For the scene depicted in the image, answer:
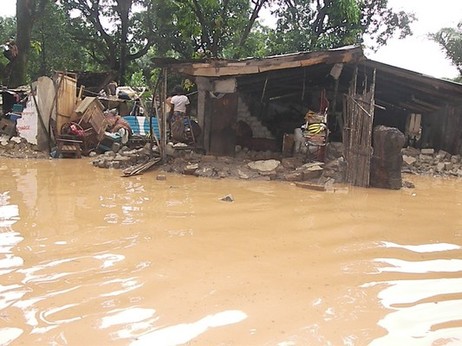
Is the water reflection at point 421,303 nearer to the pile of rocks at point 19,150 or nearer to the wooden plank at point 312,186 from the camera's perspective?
the wooden plank at point 312,186

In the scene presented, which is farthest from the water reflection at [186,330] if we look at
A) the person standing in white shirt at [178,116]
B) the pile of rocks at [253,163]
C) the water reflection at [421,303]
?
the person standing in white shirt at [178,116]

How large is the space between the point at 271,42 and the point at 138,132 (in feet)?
24.1

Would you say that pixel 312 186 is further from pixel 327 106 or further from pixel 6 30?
pixel 6 30

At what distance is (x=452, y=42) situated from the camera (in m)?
20.0

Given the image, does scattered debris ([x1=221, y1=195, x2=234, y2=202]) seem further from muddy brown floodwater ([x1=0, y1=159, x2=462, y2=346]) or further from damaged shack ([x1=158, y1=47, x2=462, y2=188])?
damaged shack ([x1=158, y1=47, x2=462, y2=188])

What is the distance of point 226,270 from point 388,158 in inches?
194

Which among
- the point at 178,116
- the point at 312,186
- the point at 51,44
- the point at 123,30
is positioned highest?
the point at 123,30

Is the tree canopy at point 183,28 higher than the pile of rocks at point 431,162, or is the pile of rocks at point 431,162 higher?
the tree canopy at point 183,28

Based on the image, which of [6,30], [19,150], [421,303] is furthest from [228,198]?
[6,30]

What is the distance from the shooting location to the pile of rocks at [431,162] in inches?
377

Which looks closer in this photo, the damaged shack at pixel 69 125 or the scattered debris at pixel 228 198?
the scattered debris at pixel 228 198

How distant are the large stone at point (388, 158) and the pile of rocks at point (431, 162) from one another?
2.48m

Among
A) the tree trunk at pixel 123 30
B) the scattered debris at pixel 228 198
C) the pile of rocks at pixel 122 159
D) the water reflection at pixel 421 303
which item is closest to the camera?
the water reflection at pixel 421 303

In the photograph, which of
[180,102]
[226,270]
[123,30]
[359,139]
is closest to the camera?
[226,270]
